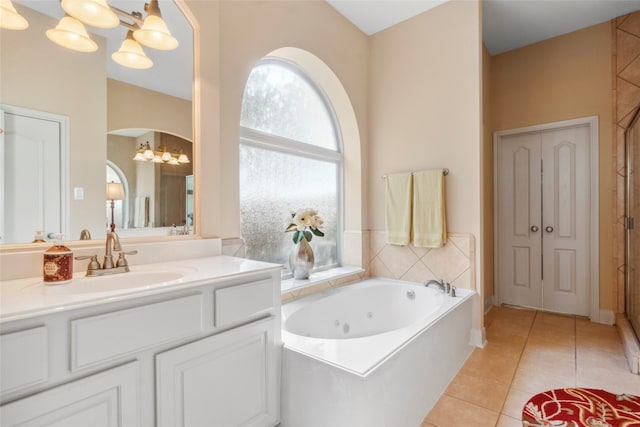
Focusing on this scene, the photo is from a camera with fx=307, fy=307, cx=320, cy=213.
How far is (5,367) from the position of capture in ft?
2.46

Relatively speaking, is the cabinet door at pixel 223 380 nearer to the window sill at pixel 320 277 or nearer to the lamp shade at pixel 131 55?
the window sill at pixel 320 277

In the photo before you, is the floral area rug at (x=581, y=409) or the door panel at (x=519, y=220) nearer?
the floral area rug at (x=581, y=409)

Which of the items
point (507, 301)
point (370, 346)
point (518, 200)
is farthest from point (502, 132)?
point (370, 346)

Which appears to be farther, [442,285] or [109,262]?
[442,285]

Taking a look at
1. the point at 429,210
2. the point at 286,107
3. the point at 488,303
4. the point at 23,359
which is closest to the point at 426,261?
the point at 429,210

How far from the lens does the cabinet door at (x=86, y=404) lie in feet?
2.60

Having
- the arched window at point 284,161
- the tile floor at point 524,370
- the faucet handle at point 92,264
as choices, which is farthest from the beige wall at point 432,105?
the faucet handle at point 92,264

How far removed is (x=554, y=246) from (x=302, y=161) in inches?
110

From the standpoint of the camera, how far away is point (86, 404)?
895mm

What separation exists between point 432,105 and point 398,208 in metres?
0.96

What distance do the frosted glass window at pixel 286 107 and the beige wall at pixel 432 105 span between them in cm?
56

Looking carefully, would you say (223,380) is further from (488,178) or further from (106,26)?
(488,178)

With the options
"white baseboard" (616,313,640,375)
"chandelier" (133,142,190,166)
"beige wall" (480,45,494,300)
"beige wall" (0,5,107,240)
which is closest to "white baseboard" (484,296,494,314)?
"beige wall" (480,45,494,300)

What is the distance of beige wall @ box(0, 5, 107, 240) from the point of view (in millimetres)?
1154
